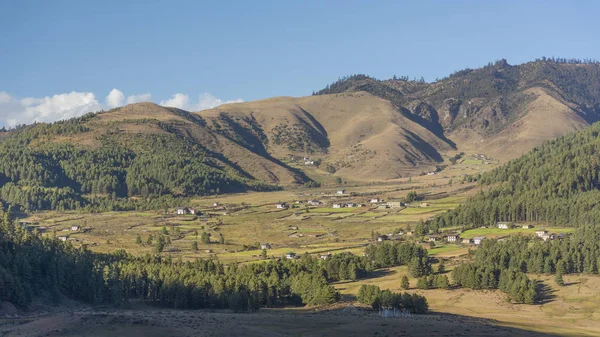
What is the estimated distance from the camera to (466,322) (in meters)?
80.7

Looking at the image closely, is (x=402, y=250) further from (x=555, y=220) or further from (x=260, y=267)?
(x=555, y=220)

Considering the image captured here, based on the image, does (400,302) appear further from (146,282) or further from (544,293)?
(146,282)

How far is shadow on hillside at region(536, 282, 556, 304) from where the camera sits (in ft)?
342

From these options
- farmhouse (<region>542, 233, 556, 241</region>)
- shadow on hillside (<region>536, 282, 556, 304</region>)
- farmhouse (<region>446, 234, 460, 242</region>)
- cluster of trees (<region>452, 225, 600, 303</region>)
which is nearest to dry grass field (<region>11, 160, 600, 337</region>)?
shadow on hillside (<region>536, 282, 556, 304</region>)

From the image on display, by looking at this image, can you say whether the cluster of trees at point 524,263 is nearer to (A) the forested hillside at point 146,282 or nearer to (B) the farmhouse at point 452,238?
(A) the forested hillside at point 146,282

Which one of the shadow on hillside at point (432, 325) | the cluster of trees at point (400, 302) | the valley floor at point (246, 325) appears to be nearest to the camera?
the valley floor at point (246, 325)

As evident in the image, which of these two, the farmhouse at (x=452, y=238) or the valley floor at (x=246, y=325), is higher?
the farmhouse at (x=452, y=238)

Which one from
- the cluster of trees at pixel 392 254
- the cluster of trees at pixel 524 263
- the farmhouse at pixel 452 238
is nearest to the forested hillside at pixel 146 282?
the cluster of trees at pixel 392 254

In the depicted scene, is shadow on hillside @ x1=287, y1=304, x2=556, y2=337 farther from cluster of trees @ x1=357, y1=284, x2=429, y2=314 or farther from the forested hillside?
the forested hillside

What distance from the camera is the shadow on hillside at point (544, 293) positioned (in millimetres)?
104250

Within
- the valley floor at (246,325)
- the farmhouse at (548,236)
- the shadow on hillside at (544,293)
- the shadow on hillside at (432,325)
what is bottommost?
the shadow on hillside at (544,293)

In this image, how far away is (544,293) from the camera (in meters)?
108

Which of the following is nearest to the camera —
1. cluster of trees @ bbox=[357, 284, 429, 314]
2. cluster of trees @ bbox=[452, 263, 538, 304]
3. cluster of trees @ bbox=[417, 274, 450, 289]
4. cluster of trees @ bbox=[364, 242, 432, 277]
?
cluster of trees @ bbox=[357, 284, 429, 314]

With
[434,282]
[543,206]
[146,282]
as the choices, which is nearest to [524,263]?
[434,282]
